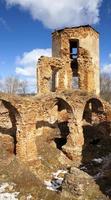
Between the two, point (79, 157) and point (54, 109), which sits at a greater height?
point (54, 109)

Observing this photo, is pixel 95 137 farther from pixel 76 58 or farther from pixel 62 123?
pixel 76 58

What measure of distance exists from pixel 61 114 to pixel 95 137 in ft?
A: 8.81

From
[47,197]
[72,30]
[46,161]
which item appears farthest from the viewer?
[72,30]

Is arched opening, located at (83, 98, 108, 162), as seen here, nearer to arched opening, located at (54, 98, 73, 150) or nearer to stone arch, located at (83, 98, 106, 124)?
stone arch, located at (83, 98, 106, 124)

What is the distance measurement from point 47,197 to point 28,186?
97 cm

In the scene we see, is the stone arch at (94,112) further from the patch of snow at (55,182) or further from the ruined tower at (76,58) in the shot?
the patch of snow at (55,182)

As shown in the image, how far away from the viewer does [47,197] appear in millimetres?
9992

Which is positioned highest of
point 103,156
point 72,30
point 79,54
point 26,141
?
point 72,30

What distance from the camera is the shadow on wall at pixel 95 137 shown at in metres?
15.5

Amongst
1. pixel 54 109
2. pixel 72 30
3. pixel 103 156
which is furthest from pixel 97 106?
pixel 72 30

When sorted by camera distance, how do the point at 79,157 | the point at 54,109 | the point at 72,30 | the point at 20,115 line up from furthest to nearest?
the point at 72,30 < the point at 54,109 < the point at 79,157 < the point at 20,115

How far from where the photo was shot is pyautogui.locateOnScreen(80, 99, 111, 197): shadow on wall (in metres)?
15.5

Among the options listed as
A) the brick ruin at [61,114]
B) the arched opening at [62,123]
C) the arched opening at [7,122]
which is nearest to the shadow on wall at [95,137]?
the brick ruin at [61,114]

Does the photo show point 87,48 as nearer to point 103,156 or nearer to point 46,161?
point 103,156
